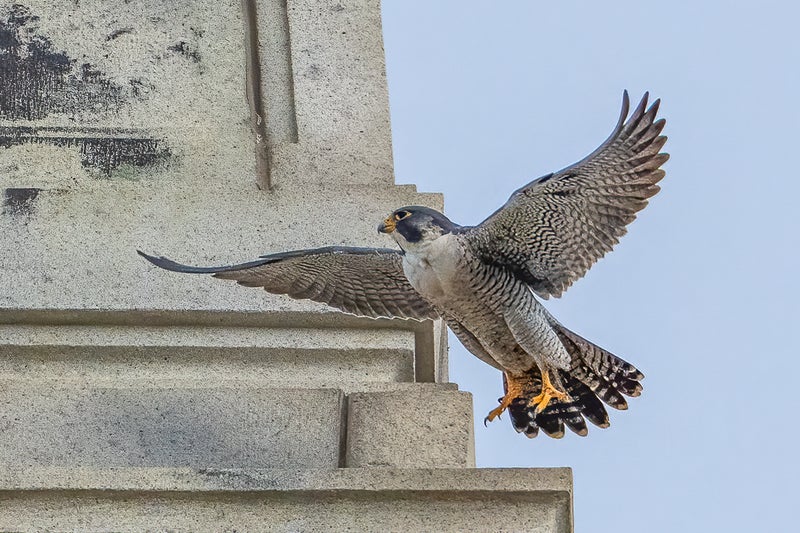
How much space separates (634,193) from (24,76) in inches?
104

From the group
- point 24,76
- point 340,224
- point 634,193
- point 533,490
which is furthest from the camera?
point 24,76

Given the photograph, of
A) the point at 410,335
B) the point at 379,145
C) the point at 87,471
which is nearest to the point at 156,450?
the point at 87,471

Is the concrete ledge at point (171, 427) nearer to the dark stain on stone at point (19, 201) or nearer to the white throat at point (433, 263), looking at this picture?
the white throat at point (433, 263)

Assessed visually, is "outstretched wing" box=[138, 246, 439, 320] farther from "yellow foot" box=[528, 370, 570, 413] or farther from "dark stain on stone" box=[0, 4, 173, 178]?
"dark stain on stone" box=[0, 4, 173, 178]

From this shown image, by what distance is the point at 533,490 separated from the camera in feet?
18.9

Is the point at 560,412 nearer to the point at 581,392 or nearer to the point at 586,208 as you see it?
the point at 581,392

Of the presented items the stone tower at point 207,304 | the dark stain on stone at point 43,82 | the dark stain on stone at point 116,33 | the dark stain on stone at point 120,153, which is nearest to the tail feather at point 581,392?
the stone tower at point 207,304

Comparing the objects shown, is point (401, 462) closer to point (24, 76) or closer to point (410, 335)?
point (410, 335)

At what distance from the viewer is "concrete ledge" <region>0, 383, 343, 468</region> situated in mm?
6340

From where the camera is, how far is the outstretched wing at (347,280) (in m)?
6.79

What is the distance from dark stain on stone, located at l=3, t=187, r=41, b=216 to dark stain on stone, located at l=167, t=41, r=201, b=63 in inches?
41.1

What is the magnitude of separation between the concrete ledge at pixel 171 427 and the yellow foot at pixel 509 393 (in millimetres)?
864

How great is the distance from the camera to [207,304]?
6.89m

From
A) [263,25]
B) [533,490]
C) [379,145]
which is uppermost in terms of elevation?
[263,25]
